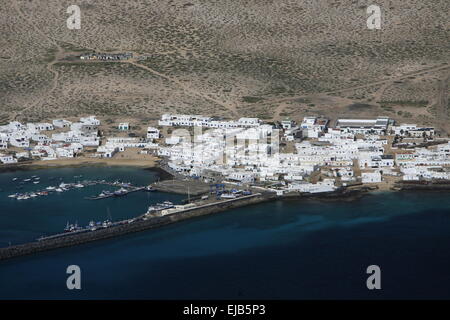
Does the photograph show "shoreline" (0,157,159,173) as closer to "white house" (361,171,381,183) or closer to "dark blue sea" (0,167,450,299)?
"dark blue sea" (0,167,450,299)

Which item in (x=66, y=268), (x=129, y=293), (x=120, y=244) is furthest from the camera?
(x=120, y=244)

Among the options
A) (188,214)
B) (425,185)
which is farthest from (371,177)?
(188,214)

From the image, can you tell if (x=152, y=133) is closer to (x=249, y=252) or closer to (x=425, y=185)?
(x=425, y=185)

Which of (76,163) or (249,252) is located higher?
(76,163)

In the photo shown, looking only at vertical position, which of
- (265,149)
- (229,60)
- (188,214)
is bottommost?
(188,214)

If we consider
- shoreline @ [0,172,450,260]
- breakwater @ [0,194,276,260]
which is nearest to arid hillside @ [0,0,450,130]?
shoreline @ [0,172,450,260]

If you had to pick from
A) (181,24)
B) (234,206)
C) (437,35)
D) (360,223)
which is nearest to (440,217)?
(360,223)

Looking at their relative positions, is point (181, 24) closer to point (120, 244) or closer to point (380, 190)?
point (380, 190)
